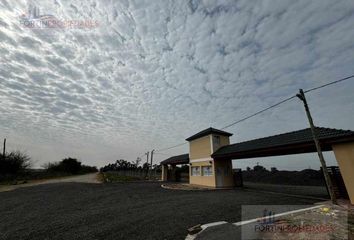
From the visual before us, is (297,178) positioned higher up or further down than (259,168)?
further down

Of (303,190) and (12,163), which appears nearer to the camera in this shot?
(303,190)

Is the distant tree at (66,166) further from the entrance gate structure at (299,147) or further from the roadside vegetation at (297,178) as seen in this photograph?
the roadside vegetation at (297,178)

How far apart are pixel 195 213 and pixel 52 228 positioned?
5.39 meters

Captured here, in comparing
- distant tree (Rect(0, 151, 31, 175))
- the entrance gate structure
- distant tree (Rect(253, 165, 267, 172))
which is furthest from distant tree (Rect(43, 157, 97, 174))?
distant tree (Rect(253, 165, 267, 172))

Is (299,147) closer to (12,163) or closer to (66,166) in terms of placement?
(12,163)

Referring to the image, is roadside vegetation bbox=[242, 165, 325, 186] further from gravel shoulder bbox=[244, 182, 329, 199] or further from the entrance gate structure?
the entrance gate structure

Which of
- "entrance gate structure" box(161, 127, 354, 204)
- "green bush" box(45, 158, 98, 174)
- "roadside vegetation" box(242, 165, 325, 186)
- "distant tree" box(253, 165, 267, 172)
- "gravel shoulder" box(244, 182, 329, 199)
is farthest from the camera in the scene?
"green bush" box(45, 158, 98, 174)

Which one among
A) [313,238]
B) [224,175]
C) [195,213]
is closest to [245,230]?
[313,238]

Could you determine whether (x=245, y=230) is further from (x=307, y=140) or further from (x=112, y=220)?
(x=307, y=140)

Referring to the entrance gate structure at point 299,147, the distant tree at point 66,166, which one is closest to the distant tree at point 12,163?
the distant tree at point 66,166

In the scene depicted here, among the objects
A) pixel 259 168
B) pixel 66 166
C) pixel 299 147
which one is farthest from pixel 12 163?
pixel 259 168

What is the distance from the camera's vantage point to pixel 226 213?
8.09 meters

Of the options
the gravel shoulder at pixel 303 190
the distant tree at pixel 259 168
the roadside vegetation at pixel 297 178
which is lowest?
the gravel shoulder at pixel 303 190

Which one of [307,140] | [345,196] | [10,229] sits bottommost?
[10,229]
